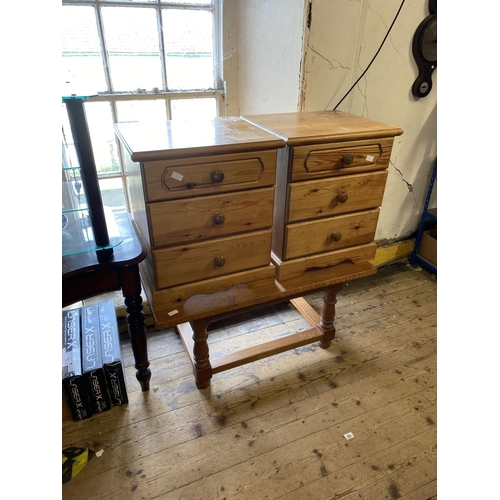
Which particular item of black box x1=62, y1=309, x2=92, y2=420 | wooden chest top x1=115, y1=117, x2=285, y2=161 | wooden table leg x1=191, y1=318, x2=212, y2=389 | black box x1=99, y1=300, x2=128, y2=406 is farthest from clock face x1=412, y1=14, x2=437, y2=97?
black box x1=62, y1=309, x2=92, y2=420

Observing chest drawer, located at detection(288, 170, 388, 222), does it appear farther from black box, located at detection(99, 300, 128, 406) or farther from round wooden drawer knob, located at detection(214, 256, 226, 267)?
black box, located at detection(99, 300, 128, 406)

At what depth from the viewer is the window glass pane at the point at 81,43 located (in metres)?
1.36

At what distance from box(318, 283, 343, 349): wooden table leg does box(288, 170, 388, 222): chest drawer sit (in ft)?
1.38

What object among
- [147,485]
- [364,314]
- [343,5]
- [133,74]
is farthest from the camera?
[364,314]

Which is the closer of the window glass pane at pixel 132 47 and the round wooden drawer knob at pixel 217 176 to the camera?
the round wooden drawer knob at pixel 217 176

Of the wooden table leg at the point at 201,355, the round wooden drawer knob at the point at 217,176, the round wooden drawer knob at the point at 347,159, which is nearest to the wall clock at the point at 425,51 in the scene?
the round wooden drawer knob at the point at 347,159

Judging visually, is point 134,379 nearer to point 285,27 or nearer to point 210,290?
point 210,290

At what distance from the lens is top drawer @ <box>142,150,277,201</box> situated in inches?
36.1

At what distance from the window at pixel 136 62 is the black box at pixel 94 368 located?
0.50 m

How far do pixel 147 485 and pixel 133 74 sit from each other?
5.04ft

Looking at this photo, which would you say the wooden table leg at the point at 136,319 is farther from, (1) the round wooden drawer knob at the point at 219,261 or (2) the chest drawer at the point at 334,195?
(2) the chest drawer at the point at 334,195

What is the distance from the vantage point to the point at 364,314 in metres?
1.87
